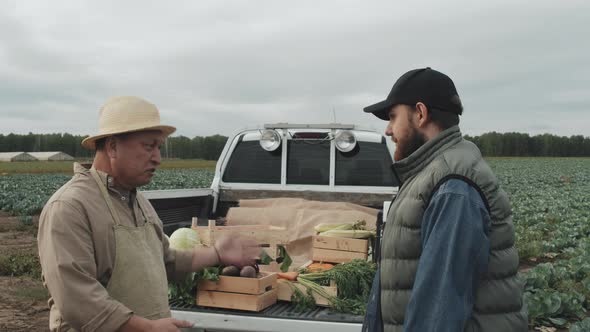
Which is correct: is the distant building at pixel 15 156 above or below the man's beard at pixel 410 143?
below

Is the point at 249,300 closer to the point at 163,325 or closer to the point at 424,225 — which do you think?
the point at 163,325

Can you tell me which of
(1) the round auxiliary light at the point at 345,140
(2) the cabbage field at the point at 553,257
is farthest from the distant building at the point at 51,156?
(1) the round auxiliary light at the point at 345,140

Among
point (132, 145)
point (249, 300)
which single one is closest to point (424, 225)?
point (132, 145)

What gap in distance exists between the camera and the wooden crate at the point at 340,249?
15.4 feet

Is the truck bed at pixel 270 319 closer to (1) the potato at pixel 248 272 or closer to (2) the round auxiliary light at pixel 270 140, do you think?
(1) the potato at pixel 248 272

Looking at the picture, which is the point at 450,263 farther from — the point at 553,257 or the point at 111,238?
the point at 553,257

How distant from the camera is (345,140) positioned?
6.36 meters

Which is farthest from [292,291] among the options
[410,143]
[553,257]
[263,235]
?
[553,257]

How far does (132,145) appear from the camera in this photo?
2.80 meters

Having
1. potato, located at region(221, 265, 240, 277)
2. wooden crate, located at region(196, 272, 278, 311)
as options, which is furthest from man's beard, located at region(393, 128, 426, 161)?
potato, located at region(221, 265, 240, 277)

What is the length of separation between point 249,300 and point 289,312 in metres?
0.32

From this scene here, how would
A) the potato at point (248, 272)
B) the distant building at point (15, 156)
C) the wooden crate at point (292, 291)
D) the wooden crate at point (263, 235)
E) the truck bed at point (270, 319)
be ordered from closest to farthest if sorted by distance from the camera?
the truck bed at point (270, 319), the potato at point (248, 272), the wooden crate at point (292, 291), the wooden crate at point (263, 235), the distant building at point (15, 156)

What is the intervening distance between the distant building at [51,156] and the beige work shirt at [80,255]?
122 metres

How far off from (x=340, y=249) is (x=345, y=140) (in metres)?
1.95
